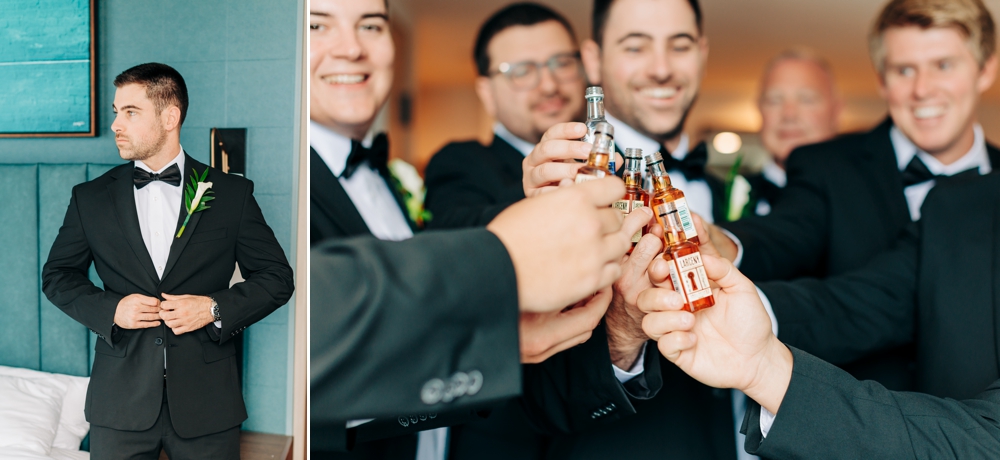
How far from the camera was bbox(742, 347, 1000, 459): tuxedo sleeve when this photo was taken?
98cm

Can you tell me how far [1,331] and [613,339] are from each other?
120cm

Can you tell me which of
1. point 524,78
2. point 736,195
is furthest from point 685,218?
point 736,195

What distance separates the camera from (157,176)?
118cm

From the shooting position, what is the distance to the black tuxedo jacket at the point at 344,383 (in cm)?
74

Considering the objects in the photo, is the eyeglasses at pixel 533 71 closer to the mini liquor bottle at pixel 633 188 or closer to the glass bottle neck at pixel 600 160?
the mini liquor bottle at pixel 633 188

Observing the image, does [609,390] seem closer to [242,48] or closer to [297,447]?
[297,447]

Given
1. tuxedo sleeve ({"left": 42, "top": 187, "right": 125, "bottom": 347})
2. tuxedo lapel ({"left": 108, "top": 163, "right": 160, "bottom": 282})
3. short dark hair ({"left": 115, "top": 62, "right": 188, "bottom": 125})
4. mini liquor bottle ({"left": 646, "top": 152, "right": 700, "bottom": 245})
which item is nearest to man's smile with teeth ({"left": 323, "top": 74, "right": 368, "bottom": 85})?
short dark hair ({"left": 115, "top": 62, "right": 188, "bottom": 125})

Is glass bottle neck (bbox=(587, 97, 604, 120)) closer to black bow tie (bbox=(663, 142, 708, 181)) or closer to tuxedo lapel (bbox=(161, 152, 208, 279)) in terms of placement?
tuxedo lapel (bbox=(161, 152, 208, 279))

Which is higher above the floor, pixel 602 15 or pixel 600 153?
pixel 602 15

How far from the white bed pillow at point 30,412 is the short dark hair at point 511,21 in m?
1.74

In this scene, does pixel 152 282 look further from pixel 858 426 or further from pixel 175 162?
pixel 858 426

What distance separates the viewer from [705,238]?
1256 millimetres

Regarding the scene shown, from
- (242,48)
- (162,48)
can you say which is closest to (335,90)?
(242,48)

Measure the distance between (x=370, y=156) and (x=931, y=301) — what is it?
1.33 metres
